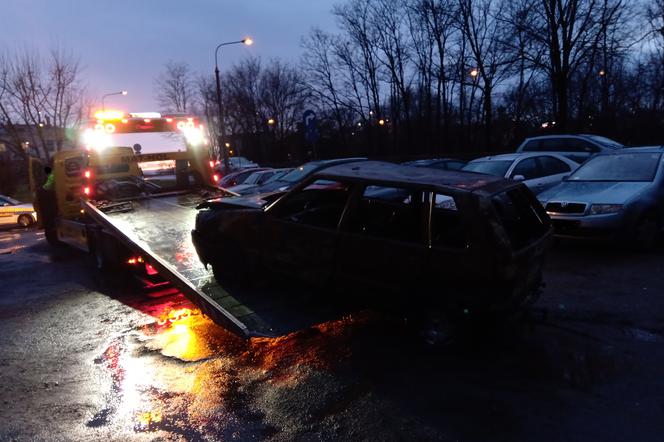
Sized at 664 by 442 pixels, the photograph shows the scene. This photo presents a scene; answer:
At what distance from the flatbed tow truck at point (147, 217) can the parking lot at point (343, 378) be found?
0.44 metres

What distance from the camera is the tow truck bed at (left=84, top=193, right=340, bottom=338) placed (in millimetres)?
4582

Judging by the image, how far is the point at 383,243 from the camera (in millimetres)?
4344

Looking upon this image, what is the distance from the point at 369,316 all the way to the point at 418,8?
95.3 feet

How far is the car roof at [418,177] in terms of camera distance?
4242 mm

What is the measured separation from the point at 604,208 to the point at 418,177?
4470 millimetres

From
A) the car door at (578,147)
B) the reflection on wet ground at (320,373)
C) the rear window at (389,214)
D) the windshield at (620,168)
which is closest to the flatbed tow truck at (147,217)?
the reflection on wet ground at (320,373)

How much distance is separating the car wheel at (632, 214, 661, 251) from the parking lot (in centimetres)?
133

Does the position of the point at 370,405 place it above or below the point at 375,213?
below

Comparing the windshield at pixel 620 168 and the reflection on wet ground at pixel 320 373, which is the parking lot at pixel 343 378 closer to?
the reflection on wet ground at pixel 320 373

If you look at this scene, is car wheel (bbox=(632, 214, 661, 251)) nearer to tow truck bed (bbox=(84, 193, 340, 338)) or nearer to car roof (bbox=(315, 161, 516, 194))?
car roof (bbox=(315, 161, 516, 194))

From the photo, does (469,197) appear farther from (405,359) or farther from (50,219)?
(50,219)

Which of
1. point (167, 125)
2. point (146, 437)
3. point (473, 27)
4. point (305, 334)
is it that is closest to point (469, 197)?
point (305, 334)

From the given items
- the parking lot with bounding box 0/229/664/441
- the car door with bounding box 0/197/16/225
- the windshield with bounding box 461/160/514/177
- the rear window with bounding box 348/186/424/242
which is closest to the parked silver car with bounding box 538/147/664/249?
the parking lot with bounding box 0/229/664/441

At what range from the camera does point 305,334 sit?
516 cm
